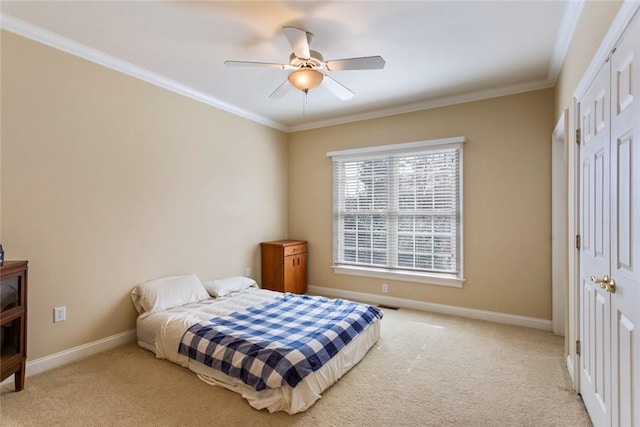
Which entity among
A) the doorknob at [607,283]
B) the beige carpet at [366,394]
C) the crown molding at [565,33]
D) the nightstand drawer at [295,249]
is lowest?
the beige carpet at [366,394]

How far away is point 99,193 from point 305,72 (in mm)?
2185

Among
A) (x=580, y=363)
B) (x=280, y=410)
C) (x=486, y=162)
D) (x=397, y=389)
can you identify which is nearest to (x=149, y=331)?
(x=280, y=410)

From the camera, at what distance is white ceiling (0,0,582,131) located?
7.34 feet

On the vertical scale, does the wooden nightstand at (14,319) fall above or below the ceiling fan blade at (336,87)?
below

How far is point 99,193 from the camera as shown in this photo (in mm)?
2924

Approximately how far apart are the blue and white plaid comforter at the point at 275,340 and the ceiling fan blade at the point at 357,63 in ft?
6.93

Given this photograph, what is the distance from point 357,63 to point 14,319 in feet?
9.99

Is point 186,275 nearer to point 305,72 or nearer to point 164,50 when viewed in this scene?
point 164,50

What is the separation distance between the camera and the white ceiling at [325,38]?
7.34 ft

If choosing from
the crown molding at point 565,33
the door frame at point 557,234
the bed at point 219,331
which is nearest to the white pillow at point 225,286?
the bed at point 219,331

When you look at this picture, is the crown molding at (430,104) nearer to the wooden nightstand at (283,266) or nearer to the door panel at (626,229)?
the wooden nightstand at (283,266)

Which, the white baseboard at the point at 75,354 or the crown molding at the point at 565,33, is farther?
the white baseboard at the point at 75,354

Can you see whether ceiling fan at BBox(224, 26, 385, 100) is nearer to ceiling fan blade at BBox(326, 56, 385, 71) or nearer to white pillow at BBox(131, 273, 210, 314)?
ceiling fan blade at BBox(326, 56, 385, 71)

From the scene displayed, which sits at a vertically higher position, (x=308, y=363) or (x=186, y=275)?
(x=186, y=275)
